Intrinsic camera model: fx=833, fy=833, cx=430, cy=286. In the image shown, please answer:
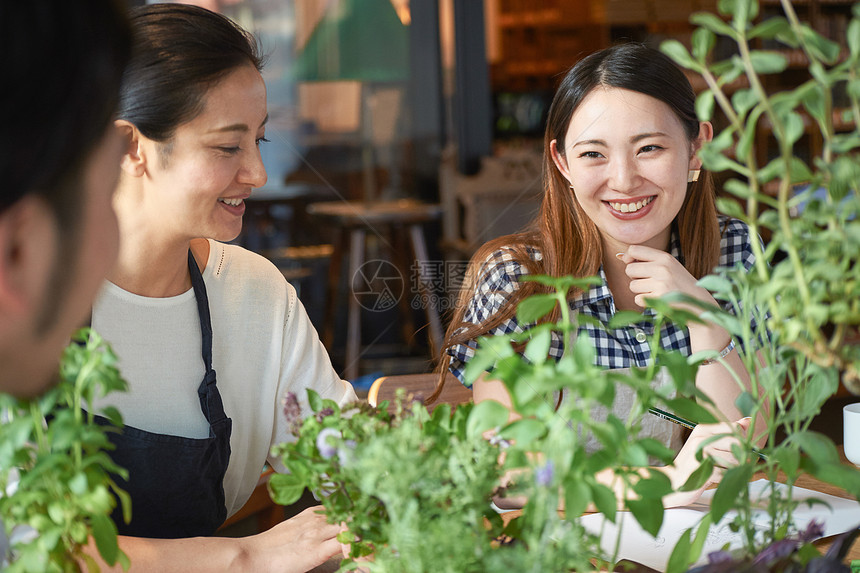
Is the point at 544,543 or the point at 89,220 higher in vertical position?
the point at 89,220

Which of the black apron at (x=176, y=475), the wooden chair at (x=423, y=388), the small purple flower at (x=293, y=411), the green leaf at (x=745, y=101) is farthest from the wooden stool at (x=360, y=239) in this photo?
the green leaf at (x=745, y=101)

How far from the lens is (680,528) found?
0.94 m

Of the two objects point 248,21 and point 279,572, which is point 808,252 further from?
point 248,21

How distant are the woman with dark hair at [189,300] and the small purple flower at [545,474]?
2.39 ft

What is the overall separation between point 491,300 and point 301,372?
369 mm

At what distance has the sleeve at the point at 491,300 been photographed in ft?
4.88

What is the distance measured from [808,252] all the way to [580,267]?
0.96 meters

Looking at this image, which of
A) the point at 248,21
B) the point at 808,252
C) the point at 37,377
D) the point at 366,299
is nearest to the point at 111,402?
the point at 37,377

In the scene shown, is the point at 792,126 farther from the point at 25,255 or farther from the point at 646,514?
the point at 25,255

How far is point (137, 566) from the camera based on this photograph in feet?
2.78

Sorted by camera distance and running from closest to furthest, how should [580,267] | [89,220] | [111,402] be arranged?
[89,220] → [111,402] → [580,267]

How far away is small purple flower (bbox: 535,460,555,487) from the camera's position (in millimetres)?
485

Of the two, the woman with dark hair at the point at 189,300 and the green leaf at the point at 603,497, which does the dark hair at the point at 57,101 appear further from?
the woman with dark hair at the point at 189,300

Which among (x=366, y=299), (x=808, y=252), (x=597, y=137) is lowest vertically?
(x=366, y=299)
